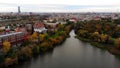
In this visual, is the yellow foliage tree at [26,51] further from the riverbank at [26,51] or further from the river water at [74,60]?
the river water at [74,60]

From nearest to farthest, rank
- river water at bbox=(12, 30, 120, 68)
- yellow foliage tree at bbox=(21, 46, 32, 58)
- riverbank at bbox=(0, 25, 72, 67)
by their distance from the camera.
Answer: riverbank at bbox=(0, 25, 72, 67) < river water at bbox=(12, 30, 120, 68) < yellow foliage tree at bbox=(21, 46, 32, 58)

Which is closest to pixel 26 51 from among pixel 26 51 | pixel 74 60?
pixel 26 51

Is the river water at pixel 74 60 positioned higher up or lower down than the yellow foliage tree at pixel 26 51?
lower down

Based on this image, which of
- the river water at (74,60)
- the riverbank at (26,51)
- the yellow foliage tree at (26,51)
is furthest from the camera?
the yellow foliage tree at (26,51)

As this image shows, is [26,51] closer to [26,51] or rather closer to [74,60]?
[26,51]

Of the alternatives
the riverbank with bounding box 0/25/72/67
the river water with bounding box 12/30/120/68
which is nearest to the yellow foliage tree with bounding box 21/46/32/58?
the riverbank with bounding box 0/25/72/67

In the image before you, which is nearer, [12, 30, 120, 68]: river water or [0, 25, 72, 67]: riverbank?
[0, 25, 72, 67]: riverbank

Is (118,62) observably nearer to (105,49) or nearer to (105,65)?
(105,65)

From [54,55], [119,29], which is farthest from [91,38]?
[54,55]

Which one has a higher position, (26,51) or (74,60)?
(26,51)

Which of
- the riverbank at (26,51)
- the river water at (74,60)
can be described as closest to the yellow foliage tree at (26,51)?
the riverbank at (26,51)

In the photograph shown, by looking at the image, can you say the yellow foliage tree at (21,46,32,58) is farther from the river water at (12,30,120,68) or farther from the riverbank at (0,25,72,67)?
the river water at (12,30,120,68)
